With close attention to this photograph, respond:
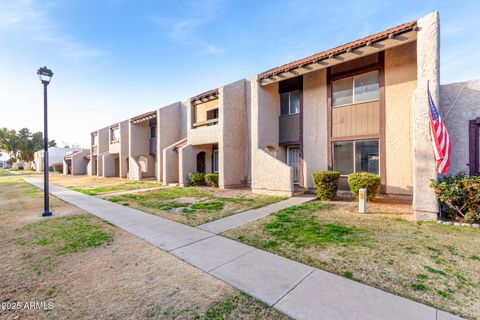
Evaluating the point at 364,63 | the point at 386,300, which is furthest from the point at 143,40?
Answer: the point at 386,300

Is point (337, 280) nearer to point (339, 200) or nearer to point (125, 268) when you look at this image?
point (125, 268)

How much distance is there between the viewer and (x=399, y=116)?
9.65 metres

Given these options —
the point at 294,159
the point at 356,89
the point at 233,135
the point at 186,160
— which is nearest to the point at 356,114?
the point at 356,89

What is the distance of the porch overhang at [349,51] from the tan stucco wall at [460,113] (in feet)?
8.43

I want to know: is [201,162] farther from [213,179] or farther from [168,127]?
[168,127]

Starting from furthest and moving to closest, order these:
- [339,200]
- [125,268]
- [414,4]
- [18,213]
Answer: [339,200] → [18,213] → [414,4] → [125,268]

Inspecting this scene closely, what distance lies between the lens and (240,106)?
15.4 metres

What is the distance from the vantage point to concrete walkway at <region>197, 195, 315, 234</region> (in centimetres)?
643

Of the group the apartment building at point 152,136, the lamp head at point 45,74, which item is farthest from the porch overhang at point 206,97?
the lamp head at point 45,74

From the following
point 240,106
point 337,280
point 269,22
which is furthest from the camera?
point 240,106

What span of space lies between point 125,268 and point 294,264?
3.19 metres

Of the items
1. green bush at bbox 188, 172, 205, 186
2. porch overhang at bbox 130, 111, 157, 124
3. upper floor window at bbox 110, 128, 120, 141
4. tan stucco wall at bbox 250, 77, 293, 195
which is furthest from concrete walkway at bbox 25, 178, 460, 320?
upper floor window at bbox 110, 128, 120, 141

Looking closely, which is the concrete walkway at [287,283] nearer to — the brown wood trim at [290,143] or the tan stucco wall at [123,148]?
the brown wood trim at [290,143]

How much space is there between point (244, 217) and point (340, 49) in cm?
841
